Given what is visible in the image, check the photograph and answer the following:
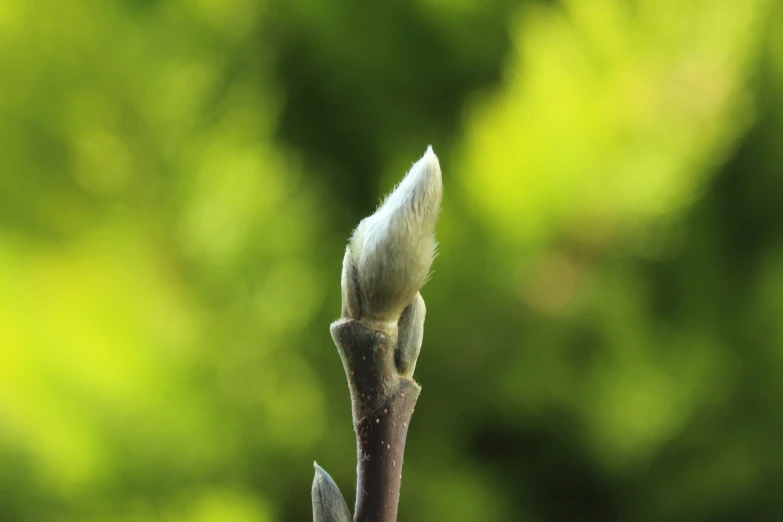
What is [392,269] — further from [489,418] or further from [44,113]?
[44,113]

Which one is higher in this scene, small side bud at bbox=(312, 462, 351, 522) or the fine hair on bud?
the fine hair on bud

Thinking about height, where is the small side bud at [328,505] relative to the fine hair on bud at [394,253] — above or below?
below

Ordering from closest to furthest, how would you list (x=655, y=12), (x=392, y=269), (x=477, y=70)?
1. (x=392, y=269)
2. (x=655, y=12)
3. (x=477, y=70)

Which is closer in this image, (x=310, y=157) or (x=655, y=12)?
(x=655, y=12)

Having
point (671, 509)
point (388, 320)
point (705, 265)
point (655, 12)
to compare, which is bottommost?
point (388, 320)

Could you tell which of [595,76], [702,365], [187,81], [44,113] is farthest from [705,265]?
[44,113]
